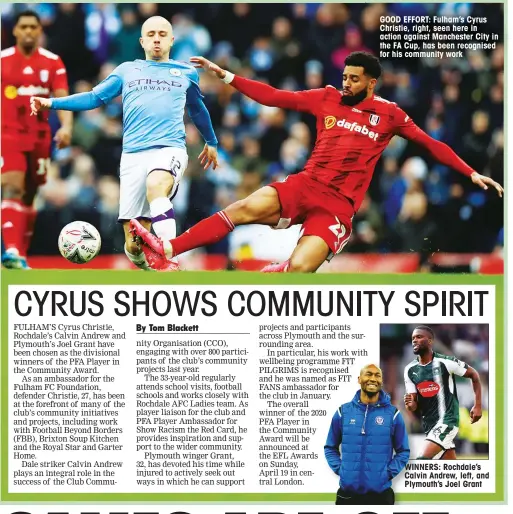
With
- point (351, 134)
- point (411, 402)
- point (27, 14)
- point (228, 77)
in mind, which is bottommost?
point (411, 402)

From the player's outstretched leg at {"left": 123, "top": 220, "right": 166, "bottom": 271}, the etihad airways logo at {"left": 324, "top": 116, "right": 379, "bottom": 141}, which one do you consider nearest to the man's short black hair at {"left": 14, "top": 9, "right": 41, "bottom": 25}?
the player's outstretched leg at {"left": 123, "top": 220, "right": 166, "bottom": 271}

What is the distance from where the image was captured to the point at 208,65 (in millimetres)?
9484

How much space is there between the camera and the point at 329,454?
29.3ft

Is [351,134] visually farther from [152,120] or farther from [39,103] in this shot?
[39,103]

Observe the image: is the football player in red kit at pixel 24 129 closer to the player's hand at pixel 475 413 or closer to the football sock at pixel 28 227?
the football sock at pixel 28 227

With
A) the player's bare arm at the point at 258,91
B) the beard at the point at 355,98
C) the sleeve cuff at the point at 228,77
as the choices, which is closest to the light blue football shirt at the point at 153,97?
the player's bare arm at the point at 258,91

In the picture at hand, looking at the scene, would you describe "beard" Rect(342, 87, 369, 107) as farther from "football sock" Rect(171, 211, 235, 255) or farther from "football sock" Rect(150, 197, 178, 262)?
"football sock" Rect(150, 197, 178, 262)

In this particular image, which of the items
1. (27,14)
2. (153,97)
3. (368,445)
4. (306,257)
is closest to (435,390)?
(368,445)

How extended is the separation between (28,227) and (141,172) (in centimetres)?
134

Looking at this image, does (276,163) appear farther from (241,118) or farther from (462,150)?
(462,150)

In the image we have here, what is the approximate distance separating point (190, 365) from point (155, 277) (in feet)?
3.05

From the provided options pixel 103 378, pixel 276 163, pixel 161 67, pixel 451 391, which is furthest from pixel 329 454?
pixel 161 67

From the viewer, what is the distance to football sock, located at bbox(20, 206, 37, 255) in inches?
392

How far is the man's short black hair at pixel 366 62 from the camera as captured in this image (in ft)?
31.7
